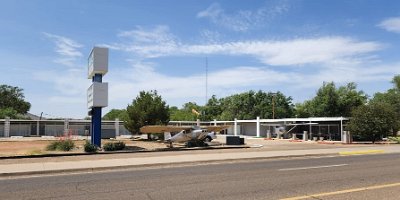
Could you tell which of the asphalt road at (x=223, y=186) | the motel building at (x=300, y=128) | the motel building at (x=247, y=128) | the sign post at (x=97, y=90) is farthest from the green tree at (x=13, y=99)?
the asphalt road at (x=223, y=186)

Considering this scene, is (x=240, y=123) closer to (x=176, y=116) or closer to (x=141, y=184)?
(x=176, y=116)

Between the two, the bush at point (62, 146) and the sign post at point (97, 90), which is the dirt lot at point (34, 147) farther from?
the sign post at point (97, 90)

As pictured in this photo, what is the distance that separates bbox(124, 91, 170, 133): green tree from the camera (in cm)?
4850

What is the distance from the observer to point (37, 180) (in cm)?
1341

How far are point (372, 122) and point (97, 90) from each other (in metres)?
28.5

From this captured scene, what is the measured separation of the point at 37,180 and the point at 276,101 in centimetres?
9026

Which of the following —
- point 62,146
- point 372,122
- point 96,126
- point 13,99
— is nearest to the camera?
point 62,146

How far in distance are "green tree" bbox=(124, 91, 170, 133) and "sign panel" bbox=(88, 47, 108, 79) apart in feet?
57.7

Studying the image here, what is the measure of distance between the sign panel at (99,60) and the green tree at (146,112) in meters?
17.6

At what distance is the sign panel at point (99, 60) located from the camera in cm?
3061

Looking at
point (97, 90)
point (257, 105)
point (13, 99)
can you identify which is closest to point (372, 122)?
point (97, 90)

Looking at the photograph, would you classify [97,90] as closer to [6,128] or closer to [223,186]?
[223,186]

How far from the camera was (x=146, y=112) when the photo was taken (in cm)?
4844

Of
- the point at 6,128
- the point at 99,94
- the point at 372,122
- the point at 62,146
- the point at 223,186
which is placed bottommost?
the point at 223,186
